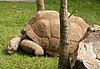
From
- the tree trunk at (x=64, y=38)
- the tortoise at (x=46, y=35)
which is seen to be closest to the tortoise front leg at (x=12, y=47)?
the tortoise at (x=46, y=35)

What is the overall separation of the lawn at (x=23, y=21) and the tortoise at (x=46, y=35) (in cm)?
18

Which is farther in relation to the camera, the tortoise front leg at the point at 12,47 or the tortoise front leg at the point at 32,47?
the tortoise front leg at the point at 12,47

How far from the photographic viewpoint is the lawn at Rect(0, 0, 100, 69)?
6.09 meters

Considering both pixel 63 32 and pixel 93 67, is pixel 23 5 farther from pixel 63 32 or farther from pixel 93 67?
pixel 93 67

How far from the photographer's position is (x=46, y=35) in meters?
6.43

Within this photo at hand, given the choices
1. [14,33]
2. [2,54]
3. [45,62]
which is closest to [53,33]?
[45,62]

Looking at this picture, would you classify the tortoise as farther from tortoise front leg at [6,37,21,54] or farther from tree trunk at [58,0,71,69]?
tree trunk at [58,0,71,69]

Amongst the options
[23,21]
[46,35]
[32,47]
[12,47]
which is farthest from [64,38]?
[23,21]

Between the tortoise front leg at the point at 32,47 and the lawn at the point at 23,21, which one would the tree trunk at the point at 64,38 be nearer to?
the lawn at the point at 23,21

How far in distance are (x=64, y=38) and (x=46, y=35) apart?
46.2 inches

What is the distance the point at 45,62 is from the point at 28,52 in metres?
0.57

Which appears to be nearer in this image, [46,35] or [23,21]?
[46,35]

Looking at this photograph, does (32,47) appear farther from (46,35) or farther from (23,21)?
(23,21)

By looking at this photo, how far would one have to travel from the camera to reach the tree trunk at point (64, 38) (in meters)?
5.18
